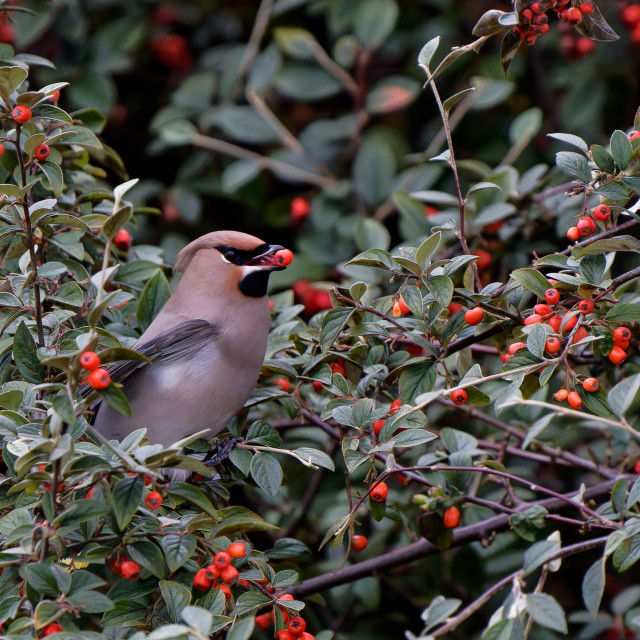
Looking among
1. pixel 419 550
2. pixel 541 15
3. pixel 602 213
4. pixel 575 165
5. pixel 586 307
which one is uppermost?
pixel 541 15

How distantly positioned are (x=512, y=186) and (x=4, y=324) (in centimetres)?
170

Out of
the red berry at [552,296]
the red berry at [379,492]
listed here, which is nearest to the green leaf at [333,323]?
the red berry at [379,492]

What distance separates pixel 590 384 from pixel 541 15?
88 centimetres

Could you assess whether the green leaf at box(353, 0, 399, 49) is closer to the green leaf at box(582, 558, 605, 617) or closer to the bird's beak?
the bird's beak

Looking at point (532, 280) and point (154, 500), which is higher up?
point (532, 280)

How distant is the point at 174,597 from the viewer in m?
1.90

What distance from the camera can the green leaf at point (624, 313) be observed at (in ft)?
6.59

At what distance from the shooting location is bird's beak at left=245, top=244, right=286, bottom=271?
9.29 ft

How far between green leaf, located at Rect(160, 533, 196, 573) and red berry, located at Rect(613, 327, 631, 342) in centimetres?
100

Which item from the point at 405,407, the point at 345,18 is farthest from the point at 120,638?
the point at 345,18

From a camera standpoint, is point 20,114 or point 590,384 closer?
point 590,384

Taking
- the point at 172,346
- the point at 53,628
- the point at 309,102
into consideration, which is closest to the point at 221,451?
the point at 172,346

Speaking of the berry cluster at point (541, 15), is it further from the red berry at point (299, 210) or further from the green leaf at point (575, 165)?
the red berry at point (299, 210)

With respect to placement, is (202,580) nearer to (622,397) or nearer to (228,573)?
(228,573)
